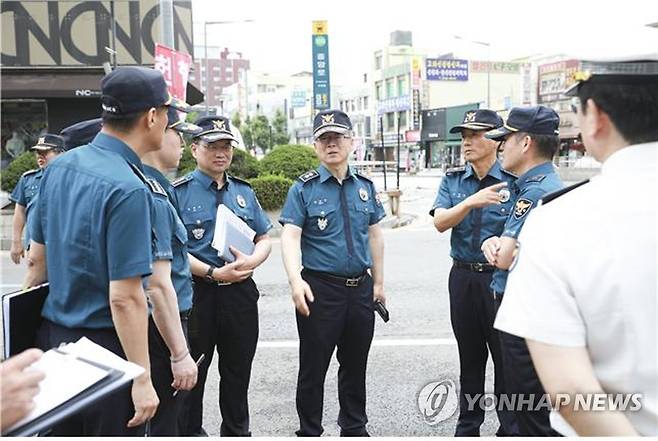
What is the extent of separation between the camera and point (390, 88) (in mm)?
57625

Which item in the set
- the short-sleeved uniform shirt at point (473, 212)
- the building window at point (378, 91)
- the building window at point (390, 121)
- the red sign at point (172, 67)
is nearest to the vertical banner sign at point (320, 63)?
the red sign at point (172, 67)

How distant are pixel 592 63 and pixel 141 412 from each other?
1743 millimetres

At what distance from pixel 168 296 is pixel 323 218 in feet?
4.38

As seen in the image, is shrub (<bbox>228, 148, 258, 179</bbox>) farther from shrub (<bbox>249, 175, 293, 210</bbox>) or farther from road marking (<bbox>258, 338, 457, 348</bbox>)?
road marking (<bbox>258, 338, 457, 348</bbox>)

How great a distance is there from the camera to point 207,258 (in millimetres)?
3396

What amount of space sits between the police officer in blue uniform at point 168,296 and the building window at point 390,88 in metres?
56.0

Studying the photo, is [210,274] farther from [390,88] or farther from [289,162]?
[390,88]

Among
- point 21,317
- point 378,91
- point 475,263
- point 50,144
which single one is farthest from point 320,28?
point 378,91

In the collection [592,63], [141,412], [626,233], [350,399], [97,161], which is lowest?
[350,399]

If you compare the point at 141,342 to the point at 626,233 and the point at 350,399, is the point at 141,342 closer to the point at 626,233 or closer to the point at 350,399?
the point at 626,233

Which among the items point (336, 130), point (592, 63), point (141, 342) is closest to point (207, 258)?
point (336, 130)

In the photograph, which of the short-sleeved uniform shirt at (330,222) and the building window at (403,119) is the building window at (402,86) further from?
the short-sleeved uniform shirt at (330,222)

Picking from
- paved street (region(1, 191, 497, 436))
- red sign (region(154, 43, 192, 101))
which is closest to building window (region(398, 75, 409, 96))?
red sign (region(154, 43, 192, 101))

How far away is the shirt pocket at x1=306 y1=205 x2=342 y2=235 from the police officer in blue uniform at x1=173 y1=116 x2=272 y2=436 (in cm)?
36
